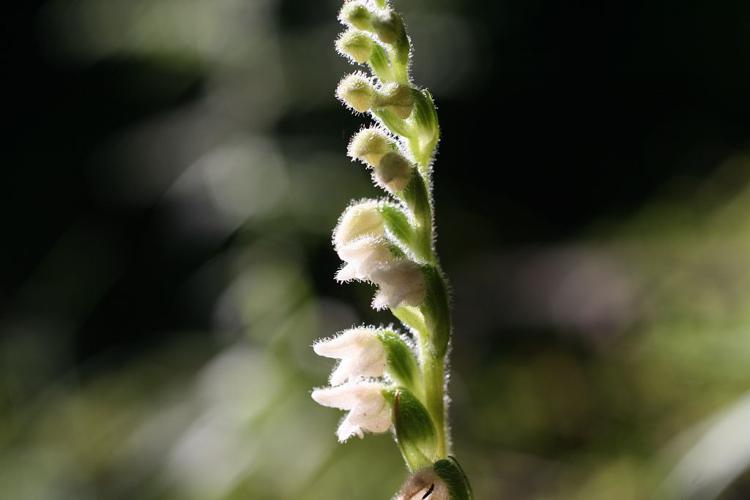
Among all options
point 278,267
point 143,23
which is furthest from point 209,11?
point 278,267

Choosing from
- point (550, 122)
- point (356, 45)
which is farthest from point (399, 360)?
point (550, 122)

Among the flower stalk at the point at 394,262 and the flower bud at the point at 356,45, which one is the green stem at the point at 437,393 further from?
the flower bud at the point at 356,45

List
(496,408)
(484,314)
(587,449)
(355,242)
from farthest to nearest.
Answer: (484,314)
(496,408)
(587,449)
(355,242)

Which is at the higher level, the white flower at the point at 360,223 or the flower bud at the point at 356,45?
the flower bud at the point at 356,45

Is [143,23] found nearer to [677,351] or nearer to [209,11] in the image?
[209,11]

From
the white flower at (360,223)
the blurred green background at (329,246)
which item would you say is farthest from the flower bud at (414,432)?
the blurred green background at (329,246)

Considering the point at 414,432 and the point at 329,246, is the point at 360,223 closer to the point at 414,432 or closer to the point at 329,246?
the point at 414,432
